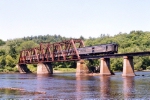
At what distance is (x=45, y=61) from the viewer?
157m

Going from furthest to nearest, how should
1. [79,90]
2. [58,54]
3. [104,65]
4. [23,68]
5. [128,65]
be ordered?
[23,68]
[58,54]
[104,65]
[128,65]
[79,90]

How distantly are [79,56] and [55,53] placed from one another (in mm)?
25531

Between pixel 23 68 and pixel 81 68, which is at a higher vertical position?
pixel 23 68

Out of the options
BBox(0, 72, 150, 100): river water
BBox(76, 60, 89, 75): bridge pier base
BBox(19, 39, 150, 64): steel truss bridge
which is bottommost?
BBox(0, 72, 150, 100): river water

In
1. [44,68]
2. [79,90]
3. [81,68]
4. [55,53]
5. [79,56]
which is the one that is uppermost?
[55,53]

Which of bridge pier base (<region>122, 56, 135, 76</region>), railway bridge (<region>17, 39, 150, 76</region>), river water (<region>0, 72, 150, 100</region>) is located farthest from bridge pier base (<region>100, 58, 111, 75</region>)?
river water (<region>0, 72, 150, 100</region>)

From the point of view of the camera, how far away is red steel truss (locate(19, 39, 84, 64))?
138750 millimetres

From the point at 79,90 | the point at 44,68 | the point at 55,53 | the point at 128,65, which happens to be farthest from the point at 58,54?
the point at 79,90

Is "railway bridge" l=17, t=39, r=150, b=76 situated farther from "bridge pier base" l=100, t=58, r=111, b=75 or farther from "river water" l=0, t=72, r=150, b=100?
"river water" l=0, t=72, r=150, b=100

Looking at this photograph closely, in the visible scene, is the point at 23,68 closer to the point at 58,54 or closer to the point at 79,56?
the point at 58,54

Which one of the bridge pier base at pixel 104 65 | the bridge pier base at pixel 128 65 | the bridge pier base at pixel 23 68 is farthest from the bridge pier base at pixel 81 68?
the bridge pier base at pixel 23 68

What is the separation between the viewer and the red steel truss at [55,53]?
5463 inches

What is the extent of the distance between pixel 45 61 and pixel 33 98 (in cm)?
10612

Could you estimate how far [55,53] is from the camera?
506ft
